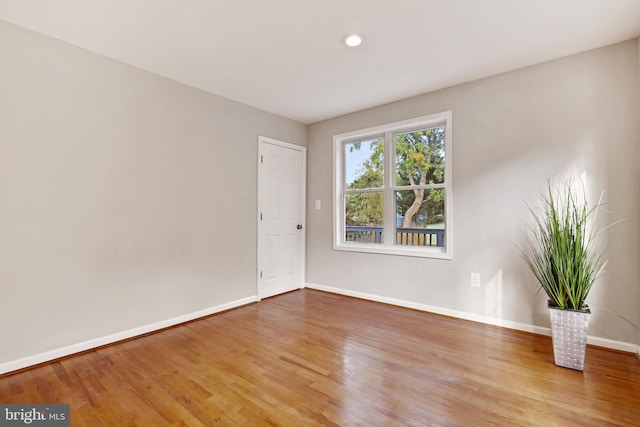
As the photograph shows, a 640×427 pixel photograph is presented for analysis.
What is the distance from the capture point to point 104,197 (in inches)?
101

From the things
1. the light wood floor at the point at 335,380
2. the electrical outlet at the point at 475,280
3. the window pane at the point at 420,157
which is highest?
the window pane at the point at 420,157

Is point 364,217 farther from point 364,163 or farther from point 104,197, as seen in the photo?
point 104,197

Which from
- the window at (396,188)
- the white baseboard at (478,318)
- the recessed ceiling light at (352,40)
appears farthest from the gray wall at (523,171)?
the recessed ceiling light at (352,40)

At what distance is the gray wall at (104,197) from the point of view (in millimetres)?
2160

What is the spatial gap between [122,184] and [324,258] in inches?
102

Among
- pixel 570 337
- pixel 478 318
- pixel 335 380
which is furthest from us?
pixel 478 318

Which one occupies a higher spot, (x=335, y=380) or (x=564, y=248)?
(x=564, y=248)

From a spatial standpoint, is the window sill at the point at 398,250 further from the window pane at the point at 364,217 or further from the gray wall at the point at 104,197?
the gray wall at the point at 104,197

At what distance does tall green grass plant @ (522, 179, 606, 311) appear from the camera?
219 cm

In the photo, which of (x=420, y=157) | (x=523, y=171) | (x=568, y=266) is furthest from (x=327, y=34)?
(x=568, y=266)

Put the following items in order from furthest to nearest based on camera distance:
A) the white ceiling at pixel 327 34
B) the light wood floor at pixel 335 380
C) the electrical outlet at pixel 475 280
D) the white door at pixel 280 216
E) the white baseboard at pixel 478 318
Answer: the white door at pixel 280 216
the electrical outlet at pixel 475 280
the white baseboard at pixel 478 318
the white ceiling at pixel 327 34
the light wood floor at pixel 335 380

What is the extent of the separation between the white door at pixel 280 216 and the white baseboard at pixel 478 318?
581mm

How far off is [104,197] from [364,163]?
114 inches

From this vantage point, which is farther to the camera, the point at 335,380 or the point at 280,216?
the point at 280,216
